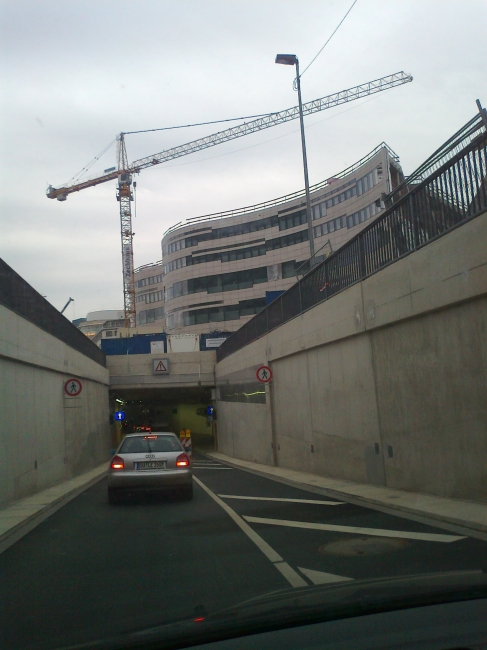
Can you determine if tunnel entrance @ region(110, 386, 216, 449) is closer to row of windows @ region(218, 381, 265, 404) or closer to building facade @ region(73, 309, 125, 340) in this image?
row of windows @ region(218, 381, 265, 404)

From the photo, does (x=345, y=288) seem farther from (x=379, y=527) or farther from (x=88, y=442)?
(x=88, y=442)

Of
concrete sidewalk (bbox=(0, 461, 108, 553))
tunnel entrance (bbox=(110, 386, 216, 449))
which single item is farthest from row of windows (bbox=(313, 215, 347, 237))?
concrete sidewalk (bbox=(0, 461, 108, 553))

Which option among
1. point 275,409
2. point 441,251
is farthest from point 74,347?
point 441,251

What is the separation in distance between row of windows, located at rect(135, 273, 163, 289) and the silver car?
98.8 m

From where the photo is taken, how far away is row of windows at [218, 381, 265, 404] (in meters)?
25.6

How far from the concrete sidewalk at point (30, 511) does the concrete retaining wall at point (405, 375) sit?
6908 mm

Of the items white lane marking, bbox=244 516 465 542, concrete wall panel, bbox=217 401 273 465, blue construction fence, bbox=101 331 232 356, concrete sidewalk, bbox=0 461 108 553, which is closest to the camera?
white lane marking, bbox=244 516 465 542

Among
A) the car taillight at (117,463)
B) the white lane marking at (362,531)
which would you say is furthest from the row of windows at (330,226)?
the white lane marking at (362,531)

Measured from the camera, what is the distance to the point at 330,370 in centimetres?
1653

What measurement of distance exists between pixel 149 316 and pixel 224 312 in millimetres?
38695

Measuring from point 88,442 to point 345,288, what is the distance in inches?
637

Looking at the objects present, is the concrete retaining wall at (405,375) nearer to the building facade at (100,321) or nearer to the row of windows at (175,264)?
the row of windows at (175,264)

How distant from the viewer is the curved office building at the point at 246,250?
64.0m

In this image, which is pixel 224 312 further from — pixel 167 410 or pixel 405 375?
pixel 405 375
